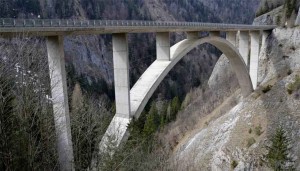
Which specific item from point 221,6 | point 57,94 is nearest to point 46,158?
point 57,94

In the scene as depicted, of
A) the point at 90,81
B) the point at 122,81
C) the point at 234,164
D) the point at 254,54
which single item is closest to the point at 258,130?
the point at 234,164

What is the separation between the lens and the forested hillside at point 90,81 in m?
8.48

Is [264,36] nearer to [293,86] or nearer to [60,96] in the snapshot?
[293,86]

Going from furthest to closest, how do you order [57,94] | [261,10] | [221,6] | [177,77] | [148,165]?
[221,6] < [177,77] < [261,10] < [148,165] < [57,94]

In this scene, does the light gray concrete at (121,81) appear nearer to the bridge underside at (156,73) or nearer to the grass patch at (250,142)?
the bridge underside at (156,73)

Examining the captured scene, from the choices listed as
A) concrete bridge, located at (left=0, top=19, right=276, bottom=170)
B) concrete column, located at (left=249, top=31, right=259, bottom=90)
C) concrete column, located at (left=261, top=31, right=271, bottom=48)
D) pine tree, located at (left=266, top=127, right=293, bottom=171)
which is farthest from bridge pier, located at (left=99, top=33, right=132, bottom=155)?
concrete column, located at (left=261, top=31, right=271, bottom=48)

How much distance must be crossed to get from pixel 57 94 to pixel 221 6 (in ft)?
503

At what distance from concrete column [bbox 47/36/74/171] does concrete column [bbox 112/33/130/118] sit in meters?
3.93

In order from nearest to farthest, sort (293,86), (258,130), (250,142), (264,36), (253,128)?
(250,142), (258,130), (253,128), (293,86), (264,36)

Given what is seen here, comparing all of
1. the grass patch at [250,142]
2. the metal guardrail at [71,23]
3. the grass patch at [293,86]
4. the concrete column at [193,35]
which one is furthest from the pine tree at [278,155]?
the metal guardrail at [71,23]

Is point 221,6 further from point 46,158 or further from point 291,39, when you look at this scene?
point 46,158

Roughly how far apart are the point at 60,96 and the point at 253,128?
16640 mm

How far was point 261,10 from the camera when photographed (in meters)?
44.0

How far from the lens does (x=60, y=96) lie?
470 inches
